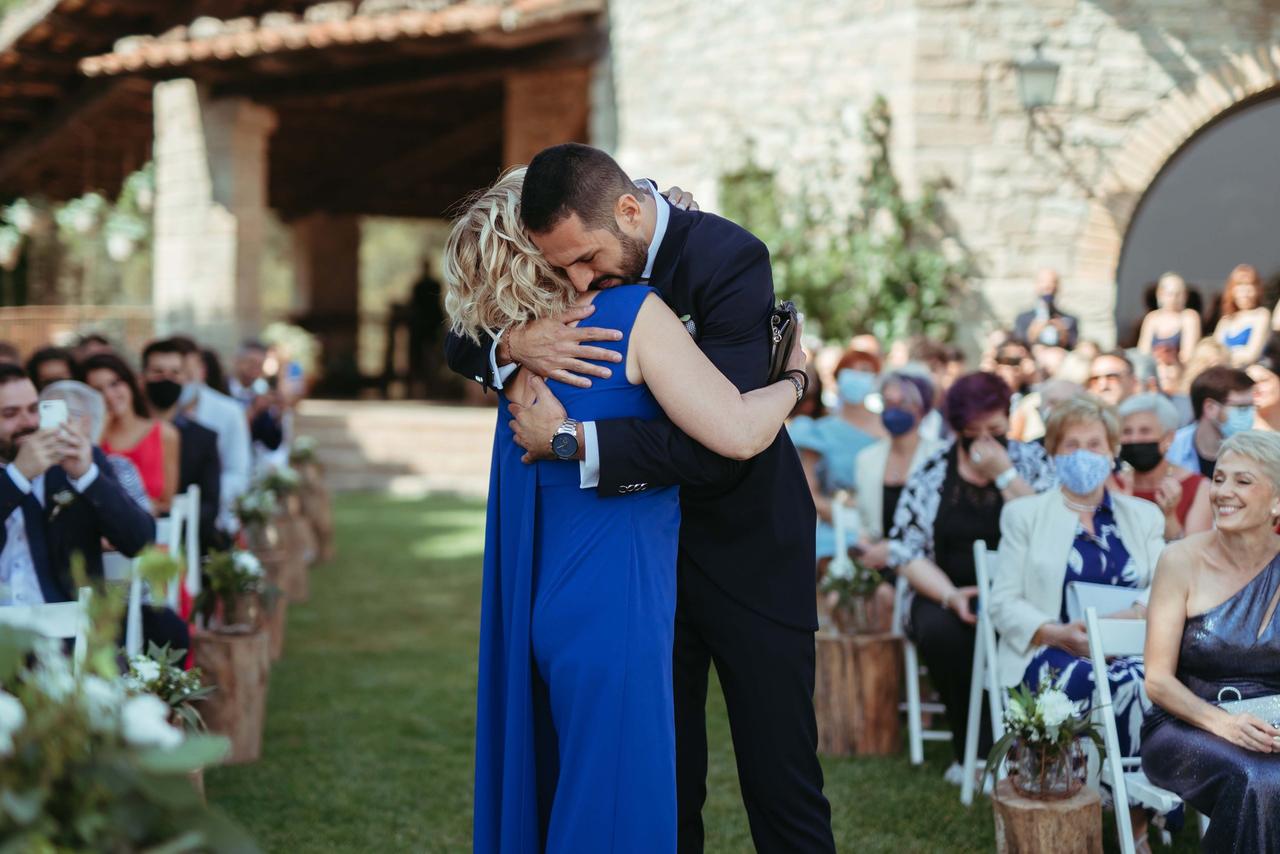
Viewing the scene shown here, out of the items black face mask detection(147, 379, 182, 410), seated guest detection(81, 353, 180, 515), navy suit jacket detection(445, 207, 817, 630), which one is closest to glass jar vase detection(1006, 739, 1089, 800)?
navy suit jacket detection(445, 207, 817, 630)

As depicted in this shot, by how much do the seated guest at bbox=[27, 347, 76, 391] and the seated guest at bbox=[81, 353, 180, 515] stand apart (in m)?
0.19

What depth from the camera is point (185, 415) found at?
→ 22.9ft

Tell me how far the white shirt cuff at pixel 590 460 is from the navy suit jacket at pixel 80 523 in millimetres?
2371

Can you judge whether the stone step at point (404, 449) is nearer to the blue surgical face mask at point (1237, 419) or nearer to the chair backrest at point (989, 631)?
the blue surgical face mask at point (1237, 419)

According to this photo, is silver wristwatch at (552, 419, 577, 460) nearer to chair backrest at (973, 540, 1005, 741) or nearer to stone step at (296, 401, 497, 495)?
chair backrest at (973, 540, 1005, 741)

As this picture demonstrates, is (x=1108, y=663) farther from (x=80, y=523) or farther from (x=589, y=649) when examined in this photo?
(x=80, y=523)

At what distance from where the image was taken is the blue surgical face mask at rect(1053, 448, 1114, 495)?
447 cm

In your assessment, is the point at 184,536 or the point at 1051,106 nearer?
the point at 184,536

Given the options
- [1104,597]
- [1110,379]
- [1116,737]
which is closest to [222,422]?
[1110,379]

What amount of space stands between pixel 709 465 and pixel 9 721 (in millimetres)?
1421

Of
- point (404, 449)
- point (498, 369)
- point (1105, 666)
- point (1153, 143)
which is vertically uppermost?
point (1153, 143)

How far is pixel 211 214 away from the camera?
15.4 meters

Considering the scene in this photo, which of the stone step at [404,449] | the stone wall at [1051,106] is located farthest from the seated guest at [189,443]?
the stone step at [404,449]

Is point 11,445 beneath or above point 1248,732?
above
